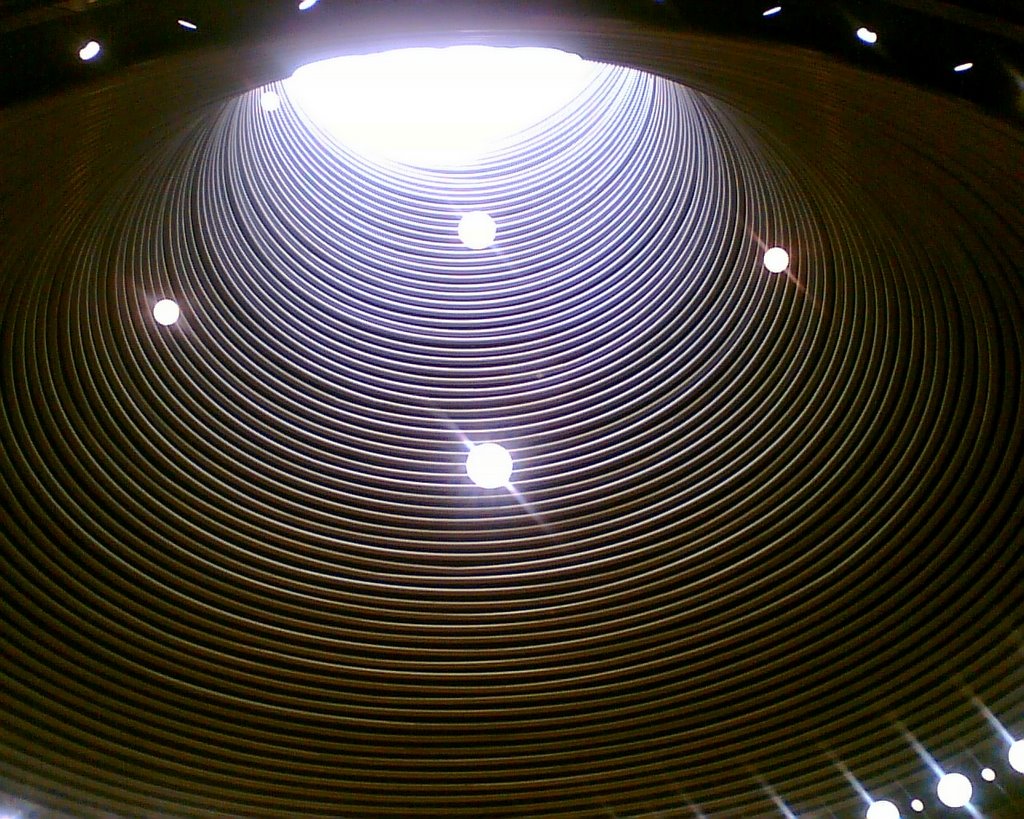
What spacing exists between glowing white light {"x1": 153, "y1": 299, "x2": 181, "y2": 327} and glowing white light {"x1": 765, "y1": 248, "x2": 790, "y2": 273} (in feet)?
14.6

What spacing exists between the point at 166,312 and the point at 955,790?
21.6 feet

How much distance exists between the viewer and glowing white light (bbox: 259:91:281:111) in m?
8.40

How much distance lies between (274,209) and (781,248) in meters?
4.07

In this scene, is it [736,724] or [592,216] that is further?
[592,216]

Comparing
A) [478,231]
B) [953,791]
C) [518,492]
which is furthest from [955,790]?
[478,231]

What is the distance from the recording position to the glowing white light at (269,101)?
8.40 metres

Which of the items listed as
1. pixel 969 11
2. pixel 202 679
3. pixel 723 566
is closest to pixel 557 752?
pixel 723 566

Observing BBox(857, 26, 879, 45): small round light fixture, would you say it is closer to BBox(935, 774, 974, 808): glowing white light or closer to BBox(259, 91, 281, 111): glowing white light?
BBox(259, 91, 281, 111): glowing white light

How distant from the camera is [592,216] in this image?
9.50 metres

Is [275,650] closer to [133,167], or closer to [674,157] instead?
[133,167]

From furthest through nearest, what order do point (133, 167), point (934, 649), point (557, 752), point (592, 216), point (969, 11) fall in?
point (592, 216) → point (557, 752) → point (934, 649) → point (133, 167) → point (969, 11)

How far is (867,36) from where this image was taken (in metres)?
4.85

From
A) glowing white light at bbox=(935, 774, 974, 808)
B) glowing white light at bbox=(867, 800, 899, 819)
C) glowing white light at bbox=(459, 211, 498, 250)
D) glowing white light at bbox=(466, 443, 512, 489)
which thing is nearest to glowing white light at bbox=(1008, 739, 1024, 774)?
glowing white light at bbox=(935, 774, 974, 808)

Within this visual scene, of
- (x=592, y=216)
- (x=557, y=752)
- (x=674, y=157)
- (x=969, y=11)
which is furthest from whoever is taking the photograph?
(x=592, y=216)
